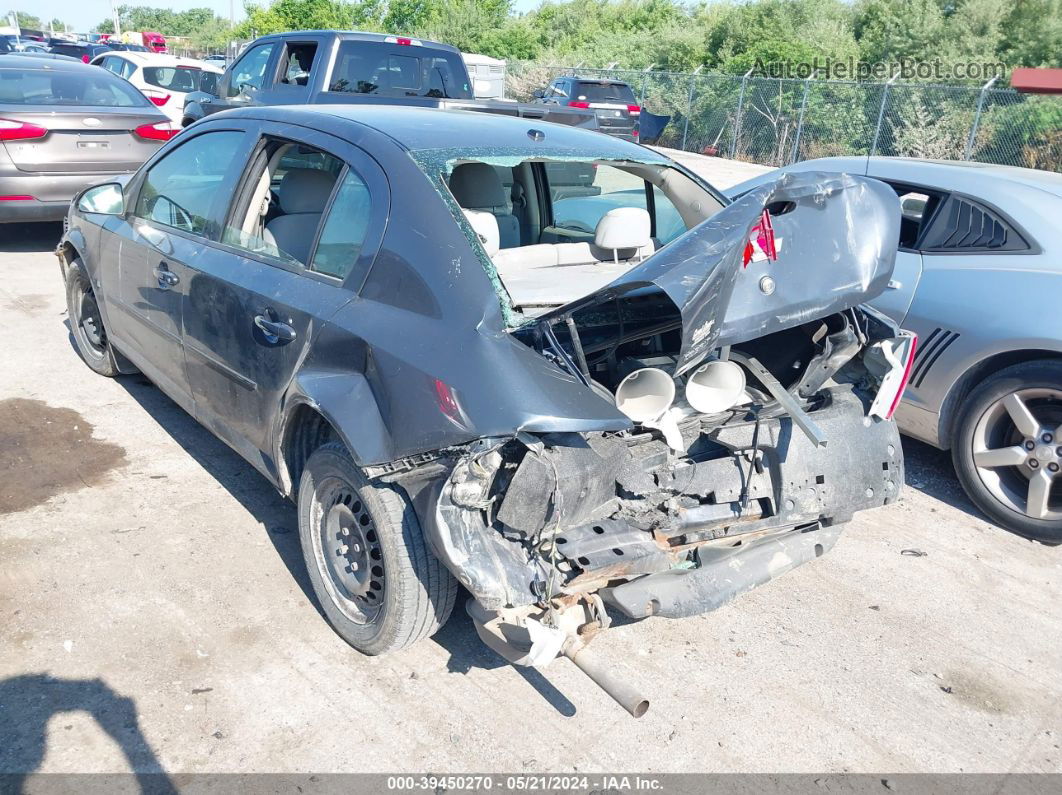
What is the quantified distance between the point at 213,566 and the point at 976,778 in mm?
2884

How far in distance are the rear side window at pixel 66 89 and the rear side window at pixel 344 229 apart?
647cm

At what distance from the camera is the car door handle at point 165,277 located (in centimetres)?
394

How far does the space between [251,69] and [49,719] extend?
356 inches

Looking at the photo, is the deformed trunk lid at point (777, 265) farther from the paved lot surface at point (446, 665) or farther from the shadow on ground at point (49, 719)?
the shadow on ground at point (49, 719)

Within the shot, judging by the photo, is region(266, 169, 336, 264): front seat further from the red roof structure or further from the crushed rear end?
the red roof structure

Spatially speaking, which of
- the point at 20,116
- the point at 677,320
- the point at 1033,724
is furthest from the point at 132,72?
the point at 1033,724

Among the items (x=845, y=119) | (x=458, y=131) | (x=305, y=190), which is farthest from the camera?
(x=845, y=119)

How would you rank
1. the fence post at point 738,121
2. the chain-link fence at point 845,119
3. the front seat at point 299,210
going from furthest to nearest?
the fence post at point 738,121 → the chain-link fence at point 845,119 → the front seat at point 299,210

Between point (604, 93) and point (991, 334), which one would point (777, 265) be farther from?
point (604, 93)

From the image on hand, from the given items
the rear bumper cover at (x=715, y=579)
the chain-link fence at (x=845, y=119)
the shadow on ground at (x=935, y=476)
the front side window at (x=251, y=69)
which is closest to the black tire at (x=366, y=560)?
the rear bumper cover at (x=715, y=579)

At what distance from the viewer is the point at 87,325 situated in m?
5.58

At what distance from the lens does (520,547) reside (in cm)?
268

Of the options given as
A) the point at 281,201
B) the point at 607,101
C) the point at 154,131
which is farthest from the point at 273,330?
the point at 607,101

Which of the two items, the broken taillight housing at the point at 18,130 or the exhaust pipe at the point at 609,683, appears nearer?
the exhaust pipe at the point at 609,683
